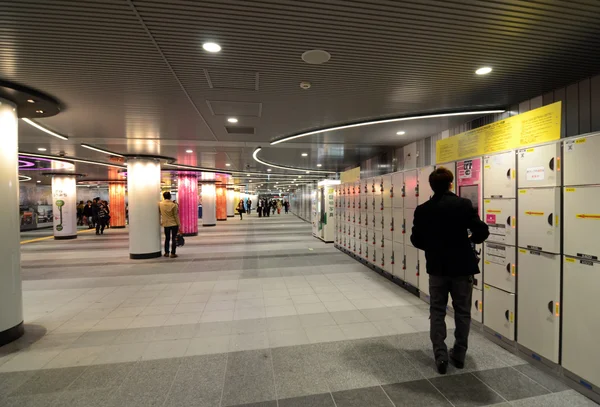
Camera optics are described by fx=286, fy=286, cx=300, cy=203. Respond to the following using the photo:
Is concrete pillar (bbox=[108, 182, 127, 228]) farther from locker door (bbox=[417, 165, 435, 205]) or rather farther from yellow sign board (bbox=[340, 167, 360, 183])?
locker door (bbox=[417, 165, 435, 205])

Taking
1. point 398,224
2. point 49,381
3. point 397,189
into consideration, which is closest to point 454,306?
point 398,224

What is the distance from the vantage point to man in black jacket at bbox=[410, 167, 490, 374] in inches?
106

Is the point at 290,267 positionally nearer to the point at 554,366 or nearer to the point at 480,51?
the point at 554,366

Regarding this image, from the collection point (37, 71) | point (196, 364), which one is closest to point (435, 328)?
point (196, 364)

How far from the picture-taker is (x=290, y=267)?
7.33m

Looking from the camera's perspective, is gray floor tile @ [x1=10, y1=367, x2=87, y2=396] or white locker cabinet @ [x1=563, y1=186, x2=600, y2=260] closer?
white locker cabinet @ [x1=563, y1=186, x2=600, y2=260]

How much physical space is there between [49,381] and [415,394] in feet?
11.2

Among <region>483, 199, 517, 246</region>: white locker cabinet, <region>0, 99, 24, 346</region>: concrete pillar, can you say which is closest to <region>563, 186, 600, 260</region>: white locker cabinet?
<region>483, 199, 517, 246</region>: white locker cabinet

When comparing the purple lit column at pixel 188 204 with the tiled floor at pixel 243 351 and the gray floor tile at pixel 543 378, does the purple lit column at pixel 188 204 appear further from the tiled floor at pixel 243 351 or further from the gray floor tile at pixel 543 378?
the gray floor tile at pixel 543 378

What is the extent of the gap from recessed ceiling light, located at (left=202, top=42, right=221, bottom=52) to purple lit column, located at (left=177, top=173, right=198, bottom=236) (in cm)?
1277

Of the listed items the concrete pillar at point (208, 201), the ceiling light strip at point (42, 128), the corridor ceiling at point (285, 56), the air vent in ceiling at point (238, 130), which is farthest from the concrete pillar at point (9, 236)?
the concrete pillar at point (208, 201)

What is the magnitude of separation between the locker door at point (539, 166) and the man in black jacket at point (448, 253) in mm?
917

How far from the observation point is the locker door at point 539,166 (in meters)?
2.81

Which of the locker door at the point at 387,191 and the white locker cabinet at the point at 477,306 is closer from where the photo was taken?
the white locker cabinet at the point at 477,306
